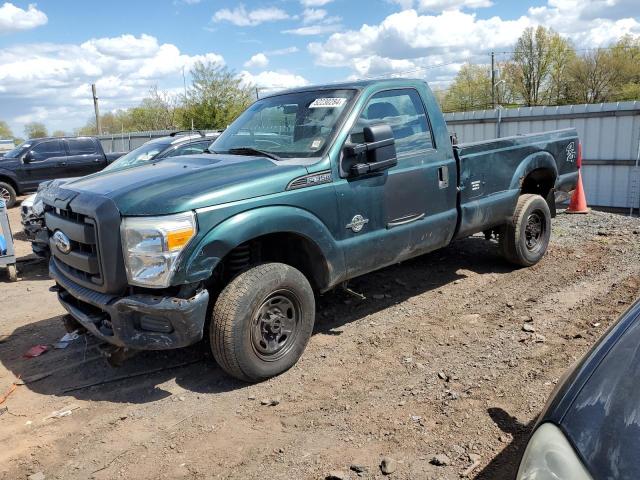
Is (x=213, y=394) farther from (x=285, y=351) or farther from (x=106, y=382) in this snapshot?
(x=106, y=382)

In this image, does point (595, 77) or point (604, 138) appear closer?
point (604, 138)

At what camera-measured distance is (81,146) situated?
16047mm

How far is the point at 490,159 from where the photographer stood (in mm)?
5586

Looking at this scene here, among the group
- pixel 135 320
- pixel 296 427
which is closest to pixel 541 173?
pixel 296 427

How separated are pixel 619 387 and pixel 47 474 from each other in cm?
296

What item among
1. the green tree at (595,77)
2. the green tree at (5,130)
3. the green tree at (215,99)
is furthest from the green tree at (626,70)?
the green tree at (5,130)

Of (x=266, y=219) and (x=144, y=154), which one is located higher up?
(x=144, y=154)

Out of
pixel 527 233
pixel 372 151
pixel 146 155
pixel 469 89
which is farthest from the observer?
pixel 469 89

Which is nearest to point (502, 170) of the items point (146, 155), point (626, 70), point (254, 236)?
point (254, 236)

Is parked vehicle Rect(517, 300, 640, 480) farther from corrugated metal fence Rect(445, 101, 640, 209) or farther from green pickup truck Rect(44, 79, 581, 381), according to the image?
corrugated metal fence Rect(445, 101, 640, 209)

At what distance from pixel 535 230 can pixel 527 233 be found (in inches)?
6.1

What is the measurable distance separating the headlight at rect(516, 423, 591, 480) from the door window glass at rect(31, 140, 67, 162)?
16248 millimetres

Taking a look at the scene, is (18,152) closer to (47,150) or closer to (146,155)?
(47,150)

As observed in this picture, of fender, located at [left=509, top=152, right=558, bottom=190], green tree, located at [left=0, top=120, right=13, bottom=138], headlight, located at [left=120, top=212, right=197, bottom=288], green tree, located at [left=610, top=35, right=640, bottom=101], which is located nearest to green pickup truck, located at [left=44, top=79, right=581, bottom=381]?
headlight, located at [left=120, top=212, right=197, bottom=288]
